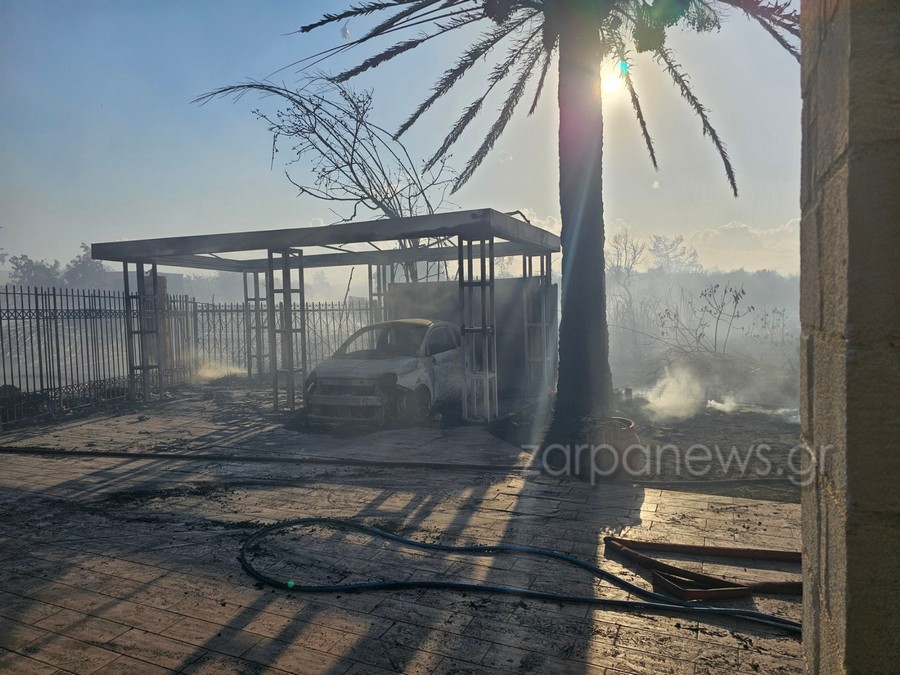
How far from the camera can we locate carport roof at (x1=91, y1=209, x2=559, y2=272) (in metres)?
10.5

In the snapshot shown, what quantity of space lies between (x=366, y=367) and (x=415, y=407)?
1.13 meters

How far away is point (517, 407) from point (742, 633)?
879 centimetres

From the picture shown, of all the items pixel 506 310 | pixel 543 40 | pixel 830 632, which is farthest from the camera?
pixel 506 310

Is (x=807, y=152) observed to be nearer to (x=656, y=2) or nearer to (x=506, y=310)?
(x=656, y=2)

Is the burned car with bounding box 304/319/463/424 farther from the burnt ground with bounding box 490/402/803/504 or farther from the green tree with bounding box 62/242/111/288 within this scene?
the green tree with bounding box 62/242/111/288

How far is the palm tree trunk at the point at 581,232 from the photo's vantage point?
998cm

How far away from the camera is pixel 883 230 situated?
4.27ft

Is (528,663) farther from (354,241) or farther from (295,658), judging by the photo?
(354,241)

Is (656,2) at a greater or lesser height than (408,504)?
greater

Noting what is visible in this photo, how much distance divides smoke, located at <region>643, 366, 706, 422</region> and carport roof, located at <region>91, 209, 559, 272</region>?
4.03m

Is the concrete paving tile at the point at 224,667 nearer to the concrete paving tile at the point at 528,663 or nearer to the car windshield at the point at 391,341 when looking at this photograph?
the concrete paving tile at the point at 528,663

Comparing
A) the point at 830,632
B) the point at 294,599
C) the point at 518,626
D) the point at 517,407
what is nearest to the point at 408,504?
the point at 294,599

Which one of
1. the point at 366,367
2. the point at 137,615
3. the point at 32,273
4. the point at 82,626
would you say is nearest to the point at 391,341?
the point at 366,367

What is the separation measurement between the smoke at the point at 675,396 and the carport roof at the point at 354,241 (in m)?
4.03
